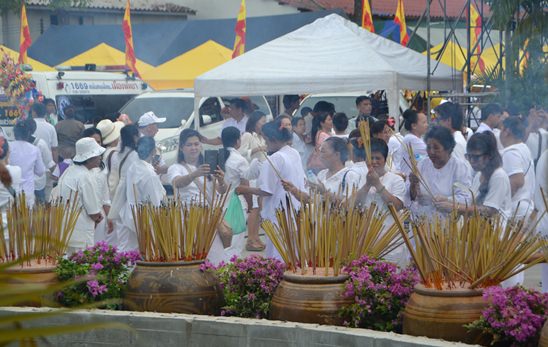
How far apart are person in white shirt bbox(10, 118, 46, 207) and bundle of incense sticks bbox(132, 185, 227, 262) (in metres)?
5.61

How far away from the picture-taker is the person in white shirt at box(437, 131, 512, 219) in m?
7.29

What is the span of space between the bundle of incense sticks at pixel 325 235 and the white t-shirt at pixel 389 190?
183cm

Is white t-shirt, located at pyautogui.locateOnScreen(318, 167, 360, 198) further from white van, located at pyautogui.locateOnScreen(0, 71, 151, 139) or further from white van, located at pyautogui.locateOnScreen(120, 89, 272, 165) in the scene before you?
white van, located at pyautogui.locateOnScreen(0, 71, 151, 139)

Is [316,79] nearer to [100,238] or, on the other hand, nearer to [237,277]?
[100,238]

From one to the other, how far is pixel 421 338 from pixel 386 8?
115 ft

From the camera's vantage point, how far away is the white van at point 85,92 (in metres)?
19.8

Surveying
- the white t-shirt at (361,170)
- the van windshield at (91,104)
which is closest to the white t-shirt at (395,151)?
the white t-shirt at (361,170)

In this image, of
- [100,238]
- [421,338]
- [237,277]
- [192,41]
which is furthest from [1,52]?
[421,338]

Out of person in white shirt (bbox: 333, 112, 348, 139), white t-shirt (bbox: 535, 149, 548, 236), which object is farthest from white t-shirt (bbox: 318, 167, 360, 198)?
person in white shirt (bbox: 333, 112, 348, 139)

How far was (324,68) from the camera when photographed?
50.8 feet

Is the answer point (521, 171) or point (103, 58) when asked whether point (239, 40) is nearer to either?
point (103, 58)

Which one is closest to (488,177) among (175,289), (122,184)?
(175,289)

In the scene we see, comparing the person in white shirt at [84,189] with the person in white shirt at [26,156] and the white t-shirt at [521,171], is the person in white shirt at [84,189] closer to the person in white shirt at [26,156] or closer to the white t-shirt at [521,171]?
the person in white shirt at [26,156]

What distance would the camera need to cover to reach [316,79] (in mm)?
15258
